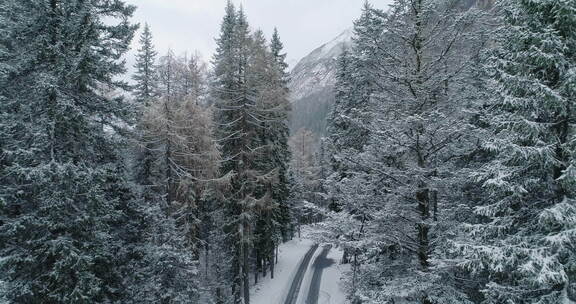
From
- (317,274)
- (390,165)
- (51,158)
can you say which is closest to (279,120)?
(390,165)

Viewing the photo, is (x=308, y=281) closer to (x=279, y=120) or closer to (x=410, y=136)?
(x=279, y=120)

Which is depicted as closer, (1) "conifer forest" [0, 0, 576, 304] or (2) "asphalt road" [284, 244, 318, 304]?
(1) "conifer forest" [0, 0, 576, 304]

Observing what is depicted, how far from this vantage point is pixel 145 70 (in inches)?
960

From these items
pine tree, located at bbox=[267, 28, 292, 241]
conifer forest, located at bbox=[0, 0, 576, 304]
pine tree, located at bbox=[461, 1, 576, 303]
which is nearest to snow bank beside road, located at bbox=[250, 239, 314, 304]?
pine tree, located at bbox=[267, 28, 292, 241]

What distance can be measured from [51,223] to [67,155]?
2.23m

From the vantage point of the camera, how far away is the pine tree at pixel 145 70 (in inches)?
958

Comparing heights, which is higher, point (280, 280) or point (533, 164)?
point (533, 164)

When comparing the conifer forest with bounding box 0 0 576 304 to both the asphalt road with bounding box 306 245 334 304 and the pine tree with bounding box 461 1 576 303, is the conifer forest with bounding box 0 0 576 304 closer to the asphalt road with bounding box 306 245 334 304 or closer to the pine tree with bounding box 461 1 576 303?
the pine tree with bounding box 461 1 576 303

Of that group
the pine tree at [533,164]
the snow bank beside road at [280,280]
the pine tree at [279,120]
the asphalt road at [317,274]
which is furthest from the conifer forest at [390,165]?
the asphalt road at [317,274]

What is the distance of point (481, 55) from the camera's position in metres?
9.10

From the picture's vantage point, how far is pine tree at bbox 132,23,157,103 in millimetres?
24344

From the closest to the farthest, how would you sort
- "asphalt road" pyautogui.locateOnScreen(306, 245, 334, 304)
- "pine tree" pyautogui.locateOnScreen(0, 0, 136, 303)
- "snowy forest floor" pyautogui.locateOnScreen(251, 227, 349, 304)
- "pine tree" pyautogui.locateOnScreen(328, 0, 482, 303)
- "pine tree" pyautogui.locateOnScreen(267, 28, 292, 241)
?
1. "pine tree" pyautogui.locateOnScreen(328, 0, 482, 303)
2. "pine tree" pyautogui.locateOnScreen(0, 0, 136, 303)
3. "pine tree" pyautogui.locateOnScreen(267, 28, 292, 241)
4. "snowy forest floor" pyautogui.locateOnScreen(251, 227, 349, 304)
5. "asphalt road" pyautogui.locateOnScreen(306, 245, 334, 304)

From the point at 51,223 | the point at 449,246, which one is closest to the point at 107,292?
the point at 51,223

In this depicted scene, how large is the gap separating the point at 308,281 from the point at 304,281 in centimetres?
37
